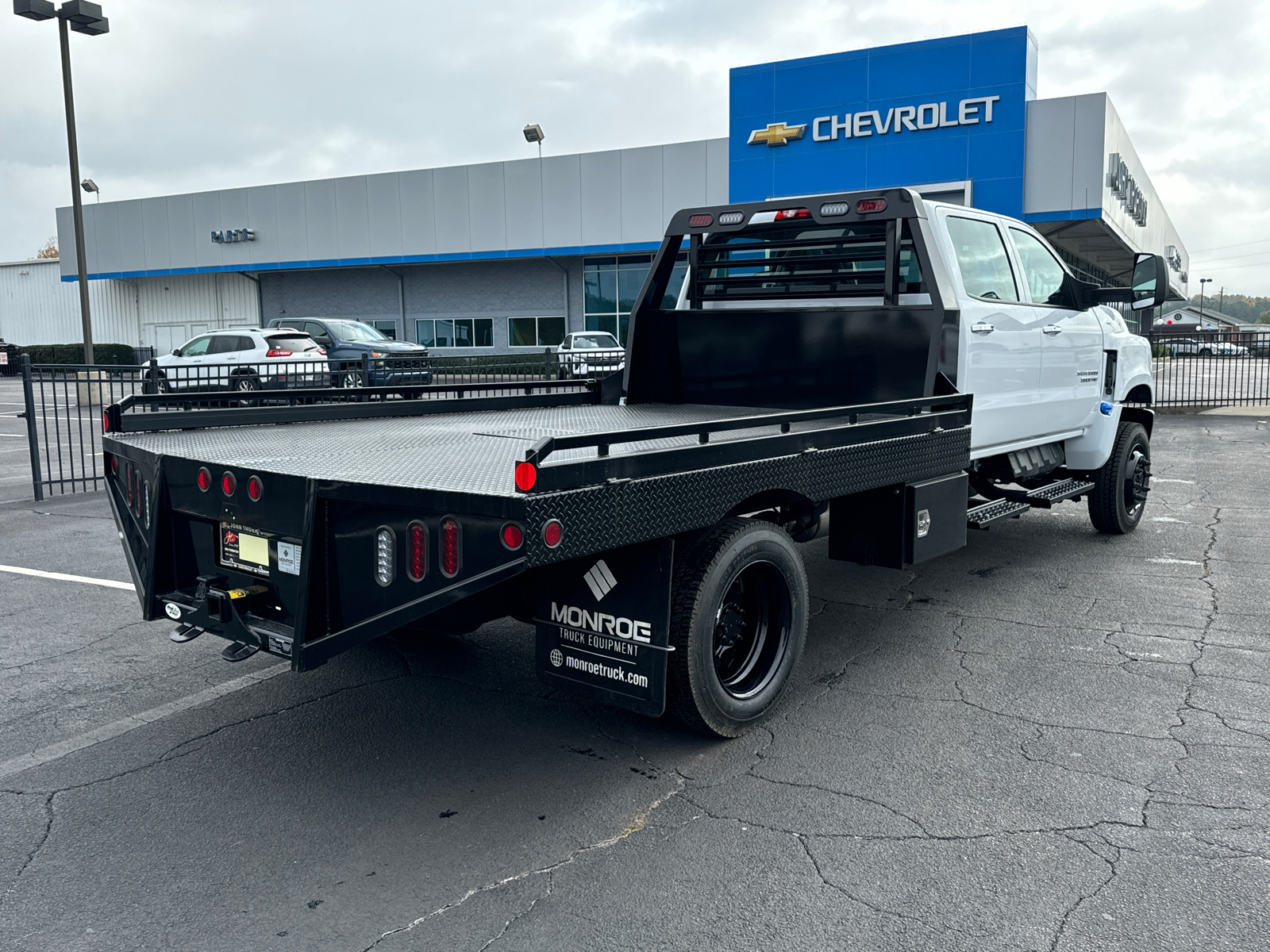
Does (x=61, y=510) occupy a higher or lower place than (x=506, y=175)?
lower

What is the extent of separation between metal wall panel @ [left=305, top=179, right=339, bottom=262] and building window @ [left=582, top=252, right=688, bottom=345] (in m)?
10.5

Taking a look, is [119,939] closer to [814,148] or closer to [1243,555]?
[1243,555]

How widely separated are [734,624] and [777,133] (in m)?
27.0

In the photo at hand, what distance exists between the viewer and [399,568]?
3.29 meters

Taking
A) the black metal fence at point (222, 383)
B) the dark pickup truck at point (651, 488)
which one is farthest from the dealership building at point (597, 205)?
the dark pickup truck at point (651, 488)

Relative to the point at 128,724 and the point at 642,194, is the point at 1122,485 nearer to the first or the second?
the point at 128,724

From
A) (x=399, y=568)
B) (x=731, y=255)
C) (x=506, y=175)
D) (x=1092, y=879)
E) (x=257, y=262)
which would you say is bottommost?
(x=1092, y=879)

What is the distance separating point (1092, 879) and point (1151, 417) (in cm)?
631

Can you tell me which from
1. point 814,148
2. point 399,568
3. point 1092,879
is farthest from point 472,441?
point 814,148

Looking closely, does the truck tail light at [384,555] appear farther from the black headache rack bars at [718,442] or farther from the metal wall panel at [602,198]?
the metal wall panel at [602,198]

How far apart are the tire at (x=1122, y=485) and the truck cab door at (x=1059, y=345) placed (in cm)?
55

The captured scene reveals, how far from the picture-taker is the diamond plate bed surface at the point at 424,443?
3.55 m

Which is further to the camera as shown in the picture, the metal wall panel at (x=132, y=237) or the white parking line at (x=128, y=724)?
the metal wall panel at (x=132, y=237)

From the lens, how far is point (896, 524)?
5.00 metres
